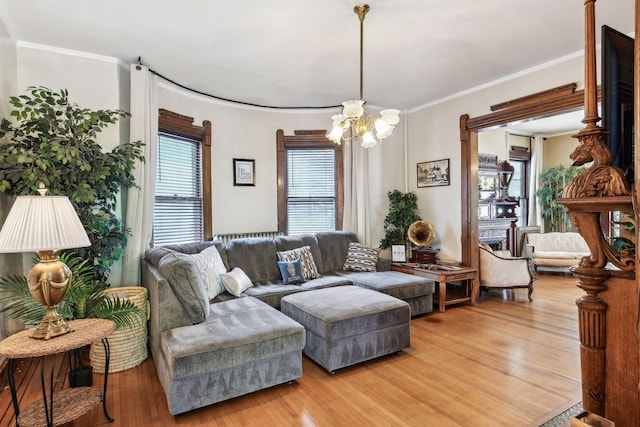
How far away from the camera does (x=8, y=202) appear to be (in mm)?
2799

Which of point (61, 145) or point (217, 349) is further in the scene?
point (61, 145)

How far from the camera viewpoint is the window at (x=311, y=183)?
500 cm

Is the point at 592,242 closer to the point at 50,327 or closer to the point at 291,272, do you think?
the point at 50,327

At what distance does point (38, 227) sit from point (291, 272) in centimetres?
243

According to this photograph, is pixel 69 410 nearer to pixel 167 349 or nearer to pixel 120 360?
pixel 167 349

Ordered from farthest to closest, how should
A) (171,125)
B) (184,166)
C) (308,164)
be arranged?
(308,164), (184,166), (171,125)

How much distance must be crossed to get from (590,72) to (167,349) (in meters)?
2.53

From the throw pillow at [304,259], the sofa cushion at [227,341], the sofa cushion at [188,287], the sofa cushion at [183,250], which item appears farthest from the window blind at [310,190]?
the sofa cushion at [188,287]

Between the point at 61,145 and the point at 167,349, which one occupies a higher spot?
the point at 61,145

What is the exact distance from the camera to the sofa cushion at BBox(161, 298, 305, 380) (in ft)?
6.81

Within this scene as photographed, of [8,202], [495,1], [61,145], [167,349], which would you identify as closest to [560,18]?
[495,1]

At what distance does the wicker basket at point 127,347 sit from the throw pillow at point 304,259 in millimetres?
1572

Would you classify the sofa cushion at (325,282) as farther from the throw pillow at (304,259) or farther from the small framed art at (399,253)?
the small framed art at (399,253)

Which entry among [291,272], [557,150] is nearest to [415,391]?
[291,272]
